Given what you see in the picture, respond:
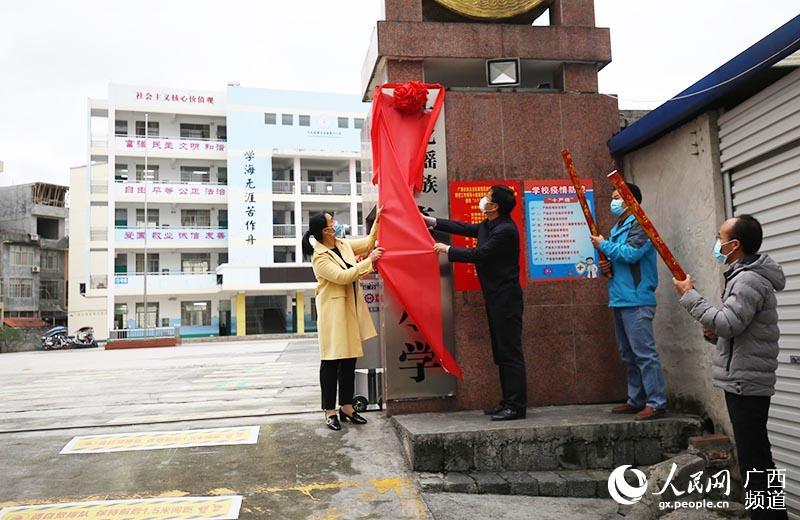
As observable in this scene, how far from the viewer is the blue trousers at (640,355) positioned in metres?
4.12

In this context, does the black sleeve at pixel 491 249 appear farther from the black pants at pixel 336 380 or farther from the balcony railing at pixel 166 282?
the balcony railing at pixel 166 282

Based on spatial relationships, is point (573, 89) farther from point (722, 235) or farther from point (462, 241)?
point (722, 235)

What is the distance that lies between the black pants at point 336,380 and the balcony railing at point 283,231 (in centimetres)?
2974

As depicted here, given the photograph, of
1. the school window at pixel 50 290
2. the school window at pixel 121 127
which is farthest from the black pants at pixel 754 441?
the school window at pixel 50 290

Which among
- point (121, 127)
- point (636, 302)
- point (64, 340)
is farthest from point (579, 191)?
point (121, 127)

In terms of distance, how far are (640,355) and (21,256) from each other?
1562 inches

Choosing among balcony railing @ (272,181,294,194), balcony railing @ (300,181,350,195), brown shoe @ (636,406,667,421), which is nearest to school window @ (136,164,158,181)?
balcony railing @ (272,181,294,194)

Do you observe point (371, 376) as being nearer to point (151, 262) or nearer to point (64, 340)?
point (64, 340)

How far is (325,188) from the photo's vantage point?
34812 millimetres

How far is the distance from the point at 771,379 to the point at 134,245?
3422 centimetres

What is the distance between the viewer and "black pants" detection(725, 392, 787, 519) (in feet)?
9.23

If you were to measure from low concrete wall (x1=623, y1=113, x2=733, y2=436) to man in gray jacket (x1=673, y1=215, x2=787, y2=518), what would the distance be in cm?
126

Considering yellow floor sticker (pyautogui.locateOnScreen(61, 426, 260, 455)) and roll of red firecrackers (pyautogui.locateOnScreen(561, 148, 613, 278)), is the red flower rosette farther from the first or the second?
yellow floor sticker (pyautogui.locateOnScreen(61, 426, 260, 455))

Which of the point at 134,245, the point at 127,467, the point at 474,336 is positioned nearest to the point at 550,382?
the point at 474,336
